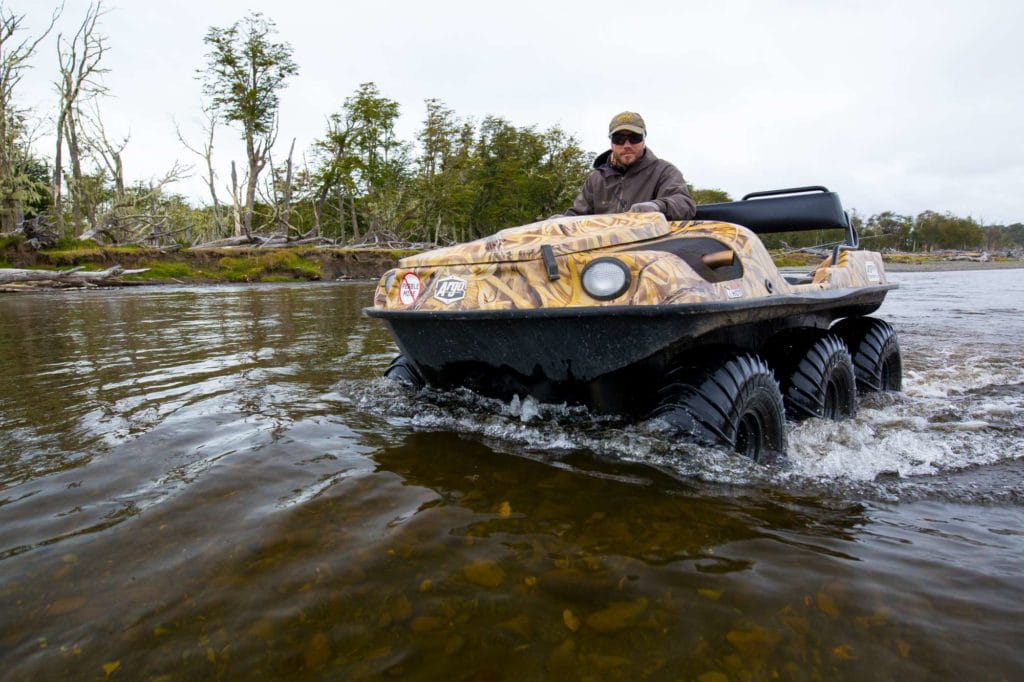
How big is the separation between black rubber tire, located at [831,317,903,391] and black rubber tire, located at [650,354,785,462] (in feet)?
6.75

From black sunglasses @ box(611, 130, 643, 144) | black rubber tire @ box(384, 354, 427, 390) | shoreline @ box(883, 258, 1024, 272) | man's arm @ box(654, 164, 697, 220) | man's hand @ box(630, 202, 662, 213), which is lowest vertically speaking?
shoreline @ box(883, 258, 1024, 272)

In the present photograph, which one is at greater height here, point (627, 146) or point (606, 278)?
point (627, 146)

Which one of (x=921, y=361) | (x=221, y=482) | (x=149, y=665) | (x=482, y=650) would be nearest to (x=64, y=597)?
(x=149, y=665)

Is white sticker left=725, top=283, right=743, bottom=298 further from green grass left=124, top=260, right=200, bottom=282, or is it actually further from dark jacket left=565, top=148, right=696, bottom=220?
green grass left=124, top=260, right=200, bottom=282

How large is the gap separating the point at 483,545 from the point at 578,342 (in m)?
1.10

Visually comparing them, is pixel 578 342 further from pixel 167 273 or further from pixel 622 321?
pixel 167 273

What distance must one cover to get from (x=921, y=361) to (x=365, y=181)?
34625 millimetres

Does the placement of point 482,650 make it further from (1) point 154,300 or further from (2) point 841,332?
(1) point 154,300

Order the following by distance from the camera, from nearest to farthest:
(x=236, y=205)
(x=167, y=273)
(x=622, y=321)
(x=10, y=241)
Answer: (x=622, y=321) → (x=10, y=241) → (x=167, y=273) → (x=236, y=205)

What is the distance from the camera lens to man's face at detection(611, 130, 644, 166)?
4398mm

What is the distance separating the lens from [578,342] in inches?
115

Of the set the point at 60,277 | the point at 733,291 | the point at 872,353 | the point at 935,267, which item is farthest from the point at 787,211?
the point at 935,267

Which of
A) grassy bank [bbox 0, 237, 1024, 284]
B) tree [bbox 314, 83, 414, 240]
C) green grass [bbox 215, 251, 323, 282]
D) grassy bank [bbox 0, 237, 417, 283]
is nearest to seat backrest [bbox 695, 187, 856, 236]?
grassy bank [bbox 0, 237, 1024, 284]

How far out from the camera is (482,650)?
156cm
